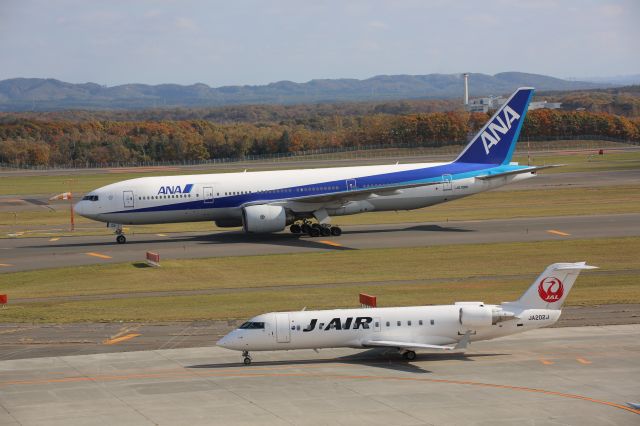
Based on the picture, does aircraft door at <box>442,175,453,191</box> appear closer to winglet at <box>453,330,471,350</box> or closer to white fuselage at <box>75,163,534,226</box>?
white fuselage at <box>75,163,534,226</box>

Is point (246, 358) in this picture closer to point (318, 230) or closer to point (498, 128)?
point (318, 230)

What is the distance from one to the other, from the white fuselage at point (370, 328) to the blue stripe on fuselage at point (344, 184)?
34.5 m

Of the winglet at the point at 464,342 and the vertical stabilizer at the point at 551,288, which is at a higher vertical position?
the vertical stabilizer at the point at 551,288

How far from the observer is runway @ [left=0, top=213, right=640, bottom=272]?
224 feet

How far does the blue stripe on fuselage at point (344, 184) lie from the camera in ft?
238

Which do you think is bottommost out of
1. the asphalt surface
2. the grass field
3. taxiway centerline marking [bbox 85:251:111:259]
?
the asphalt surface

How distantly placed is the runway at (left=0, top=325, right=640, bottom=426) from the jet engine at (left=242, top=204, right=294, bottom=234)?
29693 mm

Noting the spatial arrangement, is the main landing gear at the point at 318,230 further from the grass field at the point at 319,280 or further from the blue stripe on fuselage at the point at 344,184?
the grass field at the point at 319,280

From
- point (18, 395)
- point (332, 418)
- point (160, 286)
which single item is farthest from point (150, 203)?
point (332, 418)

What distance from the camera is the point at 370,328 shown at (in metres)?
39.2

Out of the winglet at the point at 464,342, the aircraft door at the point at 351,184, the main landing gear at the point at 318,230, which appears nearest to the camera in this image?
the winglet at the point at 464,342

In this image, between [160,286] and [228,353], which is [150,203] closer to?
[160,286]

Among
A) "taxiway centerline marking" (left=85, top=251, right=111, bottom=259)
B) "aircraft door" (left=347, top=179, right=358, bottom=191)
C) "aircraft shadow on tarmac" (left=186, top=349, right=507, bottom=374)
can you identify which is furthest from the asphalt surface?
"aircraft door" (left=347, top=179, right=358, bottom=191)

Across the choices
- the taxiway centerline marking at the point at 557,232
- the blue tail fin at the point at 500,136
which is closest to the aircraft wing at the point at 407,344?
the taxiway centerline marking at the point at 557,232
